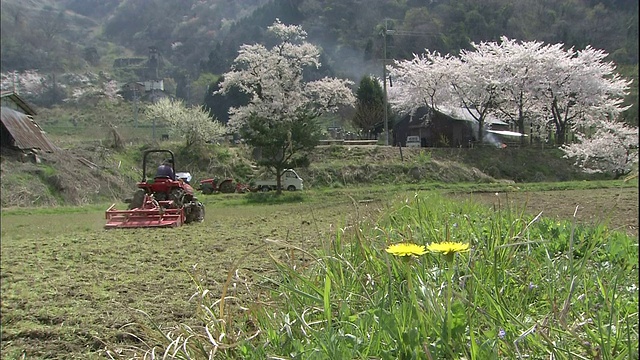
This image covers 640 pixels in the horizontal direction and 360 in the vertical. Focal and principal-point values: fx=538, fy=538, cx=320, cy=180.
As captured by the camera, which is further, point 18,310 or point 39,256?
point 39,256

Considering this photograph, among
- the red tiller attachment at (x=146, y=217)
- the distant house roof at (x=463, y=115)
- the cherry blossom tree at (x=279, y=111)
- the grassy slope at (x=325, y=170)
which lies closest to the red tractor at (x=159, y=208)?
the red tiller attachment at (x=146, y=217)

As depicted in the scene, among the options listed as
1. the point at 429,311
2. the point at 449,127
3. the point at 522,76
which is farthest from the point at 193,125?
the point at 429,311

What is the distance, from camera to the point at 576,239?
96.1 inches

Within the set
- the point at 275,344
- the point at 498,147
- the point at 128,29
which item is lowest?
the point at 275,344

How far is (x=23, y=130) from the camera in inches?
213

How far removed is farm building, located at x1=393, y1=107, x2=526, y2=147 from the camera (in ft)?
9.70

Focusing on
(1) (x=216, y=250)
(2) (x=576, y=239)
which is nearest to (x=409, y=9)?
(2) (x=576, y=239)

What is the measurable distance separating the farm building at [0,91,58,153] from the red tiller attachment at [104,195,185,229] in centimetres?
136

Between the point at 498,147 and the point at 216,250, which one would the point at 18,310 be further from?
the point at 498,147

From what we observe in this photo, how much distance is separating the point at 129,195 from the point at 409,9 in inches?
307

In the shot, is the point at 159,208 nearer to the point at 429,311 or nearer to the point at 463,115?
the point at 463,115

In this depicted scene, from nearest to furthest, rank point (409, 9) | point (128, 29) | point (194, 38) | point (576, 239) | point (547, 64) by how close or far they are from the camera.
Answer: point (576, 239)
point (409, 9)
point (547, 64)
point (128, 29)
point (194, 38)

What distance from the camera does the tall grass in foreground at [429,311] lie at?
41.8 inches

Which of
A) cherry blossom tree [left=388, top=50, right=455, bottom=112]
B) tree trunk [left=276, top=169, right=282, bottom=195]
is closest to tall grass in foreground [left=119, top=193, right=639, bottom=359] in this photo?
cherry blossom tree [left=388, top=50, right=455, bottom=112]
